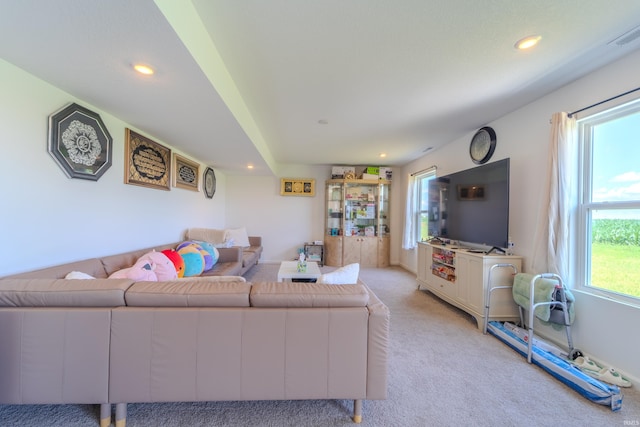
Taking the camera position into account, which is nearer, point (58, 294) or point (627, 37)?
point (58, 294)

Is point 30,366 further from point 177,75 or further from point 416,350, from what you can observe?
point 416,350

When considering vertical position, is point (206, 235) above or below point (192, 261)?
above

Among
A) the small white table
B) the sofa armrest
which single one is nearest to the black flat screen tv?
the small white table

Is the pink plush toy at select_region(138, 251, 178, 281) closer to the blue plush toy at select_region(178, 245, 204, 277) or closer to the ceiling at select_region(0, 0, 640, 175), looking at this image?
the blue plush toy at select_region(178, 245, 204, 277)

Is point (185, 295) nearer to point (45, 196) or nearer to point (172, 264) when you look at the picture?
point (172, 264)

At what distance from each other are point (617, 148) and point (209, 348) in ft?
10.8

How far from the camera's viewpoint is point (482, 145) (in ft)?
10.6

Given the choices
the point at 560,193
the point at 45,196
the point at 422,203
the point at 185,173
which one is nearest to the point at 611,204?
the point at 560,193

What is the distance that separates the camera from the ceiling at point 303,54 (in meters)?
1.27

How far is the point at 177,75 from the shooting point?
5.23 ft

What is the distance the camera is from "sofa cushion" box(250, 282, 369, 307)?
4.45ft

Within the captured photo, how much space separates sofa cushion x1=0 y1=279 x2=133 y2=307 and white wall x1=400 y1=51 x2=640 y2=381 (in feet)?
11.1

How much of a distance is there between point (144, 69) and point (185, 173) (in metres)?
2.52

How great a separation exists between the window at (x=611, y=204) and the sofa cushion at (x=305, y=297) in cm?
211
